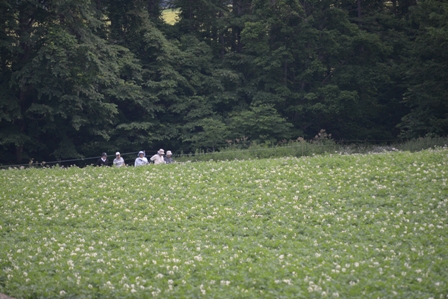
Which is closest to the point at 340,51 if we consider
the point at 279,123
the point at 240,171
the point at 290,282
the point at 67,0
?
the point at 279,123

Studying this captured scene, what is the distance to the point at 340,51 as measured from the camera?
34.8 m

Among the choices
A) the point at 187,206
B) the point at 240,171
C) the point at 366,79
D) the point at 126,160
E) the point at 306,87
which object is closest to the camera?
the point at 187,206

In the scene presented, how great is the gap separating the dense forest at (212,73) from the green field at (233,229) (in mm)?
A: 11575

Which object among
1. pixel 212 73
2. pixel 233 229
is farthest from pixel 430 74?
pixel 233 229

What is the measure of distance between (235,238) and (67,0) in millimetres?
19821

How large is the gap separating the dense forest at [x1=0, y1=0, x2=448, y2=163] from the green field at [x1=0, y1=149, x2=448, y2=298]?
38.0 feet

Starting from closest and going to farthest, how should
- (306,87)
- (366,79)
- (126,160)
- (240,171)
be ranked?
1. (240,171)
2. (126,160)
3. (366,79)
4. (306,87)

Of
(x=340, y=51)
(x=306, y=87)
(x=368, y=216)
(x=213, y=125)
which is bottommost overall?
(x=368, y=216)

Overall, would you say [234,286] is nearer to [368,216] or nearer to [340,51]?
[368,216]

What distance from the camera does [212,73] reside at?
3531 cm

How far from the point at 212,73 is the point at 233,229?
2500 centimetres

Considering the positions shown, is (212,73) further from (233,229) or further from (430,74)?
(233,229)

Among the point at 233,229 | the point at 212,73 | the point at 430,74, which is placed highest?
the point at 212,73

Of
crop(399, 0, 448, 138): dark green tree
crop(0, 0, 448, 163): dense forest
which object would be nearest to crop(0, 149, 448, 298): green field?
crop(0, 0, 448, 163): dense forest
